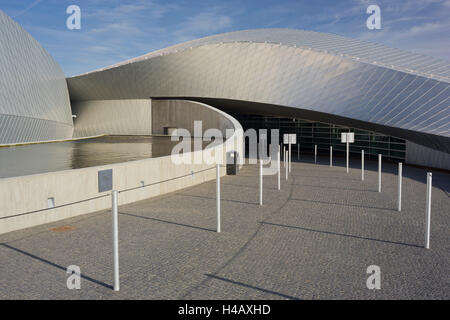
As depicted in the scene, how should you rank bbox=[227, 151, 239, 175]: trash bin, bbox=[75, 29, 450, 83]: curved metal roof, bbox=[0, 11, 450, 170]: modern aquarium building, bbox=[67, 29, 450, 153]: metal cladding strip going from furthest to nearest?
bbox=[75, 29, 450, 83]: curved metal roof, bbox=[67, 29, 450, 153]: metal cladding strip, bbox=[0, 11, 450, 170]: modern aquarium building, bbox=[227, 151, 239, 175]: trash bin

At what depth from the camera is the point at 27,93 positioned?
760 inches

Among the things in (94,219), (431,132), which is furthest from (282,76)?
(94,219)

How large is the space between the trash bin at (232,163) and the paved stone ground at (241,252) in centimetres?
567

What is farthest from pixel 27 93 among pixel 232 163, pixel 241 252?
pixel 241 252

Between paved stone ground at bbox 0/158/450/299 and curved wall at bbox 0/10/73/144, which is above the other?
curved wall at bbox 0/10/73/144

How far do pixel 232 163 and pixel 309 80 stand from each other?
11.1m

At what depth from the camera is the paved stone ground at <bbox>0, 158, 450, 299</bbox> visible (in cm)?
463

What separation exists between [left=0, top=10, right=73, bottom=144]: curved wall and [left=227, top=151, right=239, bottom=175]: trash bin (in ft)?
32.0

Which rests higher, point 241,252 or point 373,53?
point 373,53

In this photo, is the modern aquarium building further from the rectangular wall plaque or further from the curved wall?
the rectangular wall plaque

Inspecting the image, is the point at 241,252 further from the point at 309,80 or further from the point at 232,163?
the point at 309,80

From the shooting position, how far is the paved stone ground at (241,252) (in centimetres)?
463

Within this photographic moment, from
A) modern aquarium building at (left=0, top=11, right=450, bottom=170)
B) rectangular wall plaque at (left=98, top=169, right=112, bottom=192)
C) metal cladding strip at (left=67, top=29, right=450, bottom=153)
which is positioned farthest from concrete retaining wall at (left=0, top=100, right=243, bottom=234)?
metal cladding strip at (left=67, top=29, right=450, bottom=153)
